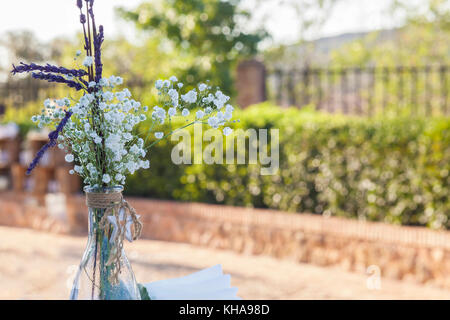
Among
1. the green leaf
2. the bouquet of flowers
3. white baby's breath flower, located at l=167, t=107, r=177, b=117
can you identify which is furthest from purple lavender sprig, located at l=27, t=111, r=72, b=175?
the green leaf

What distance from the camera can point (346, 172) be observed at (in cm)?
556

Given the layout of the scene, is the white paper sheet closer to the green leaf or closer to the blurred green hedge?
the green leaf

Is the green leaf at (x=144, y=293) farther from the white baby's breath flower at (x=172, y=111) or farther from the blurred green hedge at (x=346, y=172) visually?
the blurred green hedge at (x=346, y=172)

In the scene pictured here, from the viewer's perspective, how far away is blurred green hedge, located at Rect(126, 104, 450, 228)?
199 inches

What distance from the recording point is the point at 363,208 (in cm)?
548

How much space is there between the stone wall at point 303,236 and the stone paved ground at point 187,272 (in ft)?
0.39

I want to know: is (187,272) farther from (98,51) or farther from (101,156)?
(98,51)

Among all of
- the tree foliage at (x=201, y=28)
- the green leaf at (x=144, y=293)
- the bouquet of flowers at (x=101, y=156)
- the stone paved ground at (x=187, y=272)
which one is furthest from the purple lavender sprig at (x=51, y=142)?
the tree foliage at (x=201, y=28)

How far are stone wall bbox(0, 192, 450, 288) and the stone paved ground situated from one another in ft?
0.39

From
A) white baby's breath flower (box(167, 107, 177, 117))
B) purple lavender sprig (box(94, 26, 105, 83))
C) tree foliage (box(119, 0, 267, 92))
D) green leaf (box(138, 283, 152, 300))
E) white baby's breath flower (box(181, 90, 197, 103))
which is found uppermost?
tree foliage (box(119, 0, 267, 92))

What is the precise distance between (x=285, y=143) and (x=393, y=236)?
157 centimetres
